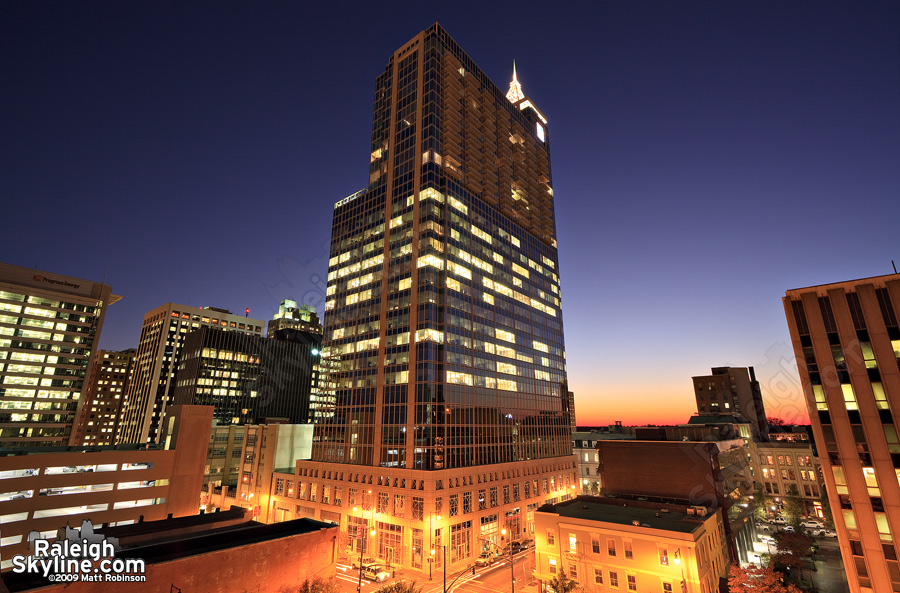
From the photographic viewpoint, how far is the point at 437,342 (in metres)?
78.1

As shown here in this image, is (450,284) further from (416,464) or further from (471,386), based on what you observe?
(416,464)

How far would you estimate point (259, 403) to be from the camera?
167 metres

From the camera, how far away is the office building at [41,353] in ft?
396

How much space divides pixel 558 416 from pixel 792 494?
72871 mm

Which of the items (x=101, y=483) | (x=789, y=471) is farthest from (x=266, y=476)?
(x=789, y=471)

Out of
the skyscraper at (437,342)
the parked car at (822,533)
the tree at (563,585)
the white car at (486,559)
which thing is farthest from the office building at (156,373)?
the parked car at (822,533)

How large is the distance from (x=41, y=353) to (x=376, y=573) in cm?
13393


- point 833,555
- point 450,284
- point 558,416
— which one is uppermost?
point 450,284

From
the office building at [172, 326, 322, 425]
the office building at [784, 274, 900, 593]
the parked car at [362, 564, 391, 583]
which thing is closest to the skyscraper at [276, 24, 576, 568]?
the parked car at [362, 564, 391, 583]

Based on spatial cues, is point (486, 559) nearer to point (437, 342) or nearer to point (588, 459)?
point (437, 342)

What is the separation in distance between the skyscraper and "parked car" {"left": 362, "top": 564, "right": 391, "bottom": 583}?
4347 millimetres

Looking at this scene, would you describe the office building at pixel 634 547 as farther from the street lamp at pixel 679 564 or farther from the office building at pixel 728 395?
the office building at pixel 728 395

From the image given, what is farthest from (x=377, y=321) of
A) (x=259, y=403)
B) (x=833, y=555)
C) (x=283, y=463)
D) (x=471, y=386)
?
(x=259, y=403)

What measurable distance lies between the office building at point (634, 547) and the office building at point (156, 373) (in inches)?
6737
